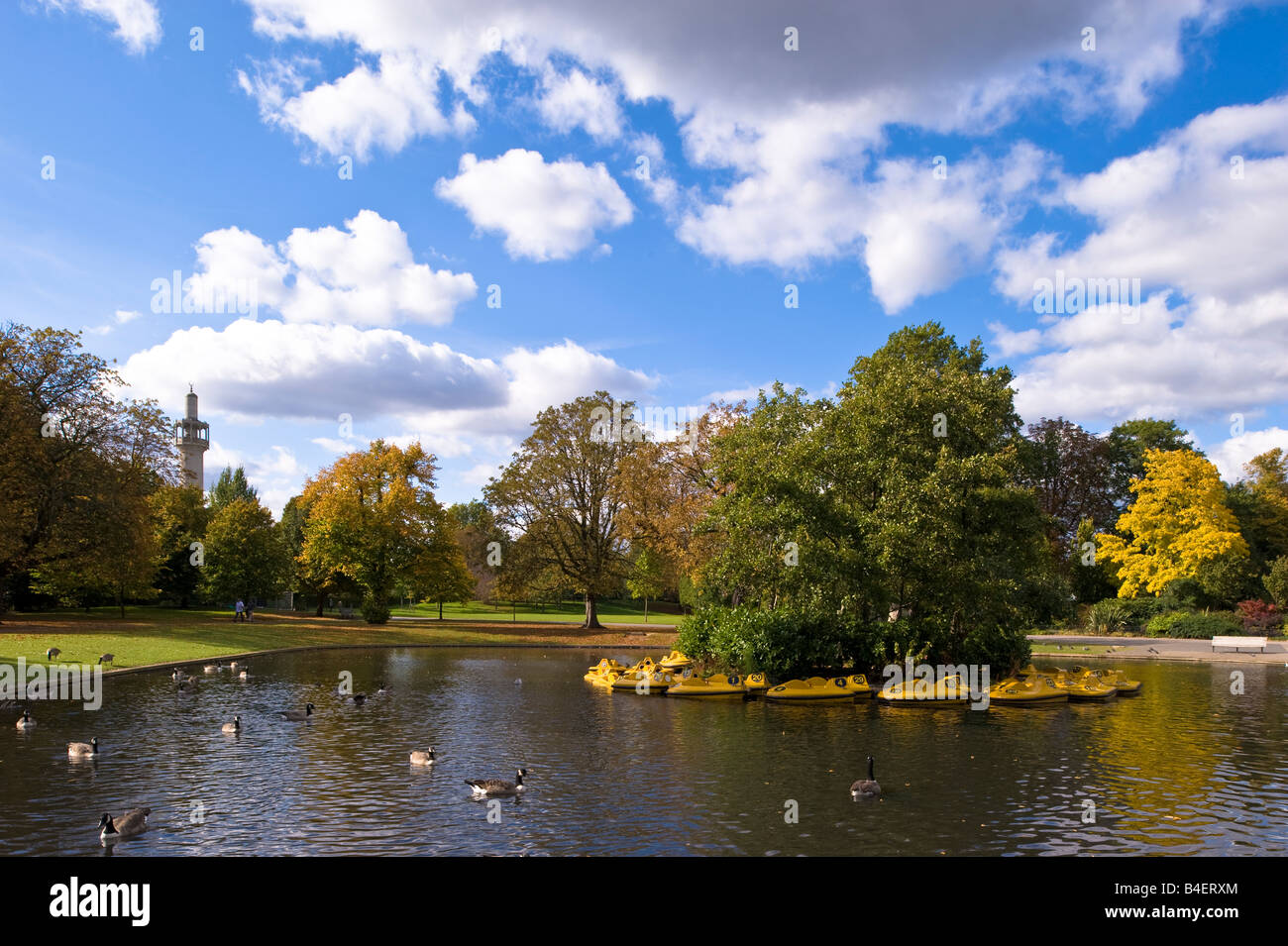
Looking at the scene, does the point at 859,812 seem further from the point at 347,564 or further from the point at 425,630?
the point at 347,564

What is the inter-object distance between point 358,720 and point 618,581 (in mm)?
40693

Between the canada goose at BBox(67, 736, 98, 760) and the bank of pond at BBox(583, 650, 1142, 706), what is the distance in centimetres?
1730

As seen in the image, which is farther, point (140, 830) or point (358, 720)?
point (358, 720)

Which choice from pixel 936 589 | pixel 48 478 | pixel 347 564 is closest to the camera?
pixel 936 589

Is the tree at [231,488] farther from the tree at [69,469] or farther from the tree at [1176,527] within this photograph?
the tree at [1176,527]

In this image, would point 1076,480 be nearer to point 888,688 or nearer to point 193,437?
point 888,688

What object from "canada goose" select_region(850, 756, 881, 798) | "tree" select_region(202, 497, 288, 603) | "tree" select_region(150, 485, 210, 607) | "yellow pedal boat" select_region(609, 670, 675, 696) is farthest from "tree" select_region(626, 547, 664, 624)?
"canada goose" select_region(850, 756, 881, 798)

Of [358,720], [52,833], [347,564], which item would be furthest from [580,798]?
[347,564]

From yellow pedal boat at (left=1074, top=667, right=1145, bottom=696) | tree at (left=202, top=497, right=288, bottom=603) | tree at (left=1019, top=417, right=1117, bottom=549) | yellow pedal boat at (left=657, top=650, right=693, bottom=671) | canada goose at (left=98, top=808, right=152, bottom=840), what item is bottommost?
yellow pedal boat at (left=1074, top=667, right=1145, bottom=696)

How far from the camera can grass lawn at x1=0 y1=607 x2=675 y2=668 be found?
3441cm

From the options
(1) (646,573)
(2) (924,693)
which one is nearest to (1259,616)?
(2) (924,693)

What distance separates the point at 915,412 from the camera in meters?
31.5

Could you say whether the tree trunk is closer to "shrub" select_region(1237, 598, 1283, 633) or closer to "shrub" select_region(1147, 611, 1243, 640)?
"shrub" select_region(1147, 611, 1243, 640)

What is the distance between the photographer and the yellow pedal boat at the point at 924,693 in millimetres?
27547
